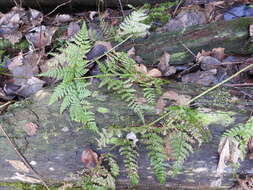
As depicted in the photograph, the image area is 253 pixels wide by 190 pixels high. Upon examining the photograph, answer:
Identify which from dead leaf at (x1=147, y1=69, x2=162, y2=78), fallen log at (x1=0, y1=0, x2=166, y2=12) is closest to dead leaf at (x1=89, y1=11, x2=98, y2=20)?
fallen log at (x1=0, y1=0, x2=166, y2=12)

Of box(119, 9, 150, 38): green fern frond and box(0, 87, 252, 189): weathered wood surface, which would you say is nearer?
box(0, 87, 252, 189): weathered wood surface

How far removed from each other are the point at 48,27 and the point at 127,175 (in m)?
2.46

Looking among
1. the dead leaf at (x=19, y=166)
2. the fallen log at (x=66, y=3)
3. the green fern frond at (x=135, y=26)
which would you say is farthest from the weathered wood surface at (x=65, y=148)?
the fallen log at (x=66, y=3)

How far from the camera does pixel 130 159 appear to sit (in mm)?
2426

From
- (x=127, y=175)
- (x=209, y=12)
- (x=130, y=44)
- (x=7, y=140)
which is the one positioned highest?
(x=209, y=12)

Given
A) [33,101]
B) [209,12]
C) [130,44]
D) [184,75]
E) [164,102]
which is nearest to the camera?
[164,102]

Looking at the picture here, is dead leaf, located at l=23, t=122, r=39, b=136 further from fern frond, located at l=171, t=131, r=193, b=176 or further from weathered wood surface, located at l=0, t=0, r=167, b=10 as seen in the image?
weathered wood surface, located at l=0, t=0, r=167, b=10

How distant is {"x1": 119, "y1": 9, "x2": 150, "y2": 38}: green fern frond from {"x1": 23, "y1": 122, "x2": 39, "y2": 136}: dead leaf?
146 centimetres

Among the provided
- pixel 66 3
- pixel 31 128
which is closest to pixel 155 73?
pixel 31 128

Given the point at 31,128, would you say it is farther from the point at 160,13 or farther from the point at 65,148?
the point at 160,13

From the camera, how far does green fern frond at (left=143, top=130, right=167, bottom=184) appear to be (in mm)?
2342

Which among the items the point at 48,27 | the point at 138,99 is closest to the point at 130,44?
the point at 138,99

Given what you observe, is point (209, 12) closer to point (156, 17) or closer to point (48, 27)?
point (156, 17)

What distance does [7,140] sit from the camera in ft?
9.03
